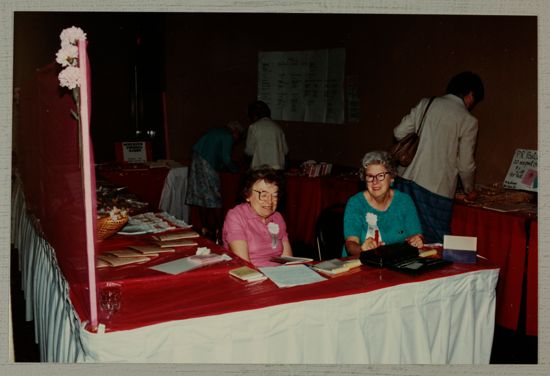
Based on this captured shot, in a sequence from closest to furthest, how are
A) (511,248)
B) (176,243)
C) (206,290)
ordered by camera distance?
1. (206,290)
2. (176,243)
3. (511,248)

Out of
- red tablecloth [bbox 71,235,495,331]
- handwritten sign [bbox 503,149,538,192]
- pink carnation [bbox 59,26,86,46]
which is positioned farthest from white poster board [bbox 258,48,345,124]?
pink carnation [bbox 59,26,86,46]

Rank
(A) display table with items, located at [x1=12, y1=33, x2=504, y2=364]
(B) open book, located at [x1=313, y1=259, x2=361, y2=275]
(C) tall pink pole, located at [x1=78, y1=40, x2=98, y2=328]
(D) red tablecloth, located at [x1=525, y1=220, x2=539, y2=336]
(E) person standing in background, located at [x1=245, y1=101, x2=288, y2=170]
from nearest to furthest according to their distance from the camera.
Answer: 1. (C) tall pink pole, located at [x1=78, y1=40, x2=98, y2=328]
2. (A) display table with items, located at [x1=12, y1=33, x2=504, y2=364]
3. (B) open book, located at [x1=313, y1=259, x2=361, y2=275]
4. (D) red tablecloth, located at [x1=525, y1=220, x2=539, y2=336]
5. (E) person standing in background, located at [x1=245, y1=101, x2=288, y2=170]

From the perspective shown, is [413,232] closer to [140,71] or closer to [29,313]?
[29,313]

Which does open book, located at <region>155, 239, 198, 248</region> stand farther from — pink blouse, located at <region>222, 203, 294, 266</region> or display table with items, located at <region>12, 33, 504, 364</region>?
pink blouse, located at <region>222, 203, 294, 266</region>

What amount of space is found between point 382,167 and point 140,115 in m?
5.20

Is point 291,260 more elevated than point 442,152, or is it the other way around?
point 442,152

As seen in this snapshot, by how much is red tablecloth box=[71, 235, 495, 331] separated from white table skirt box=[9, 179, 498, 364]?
0.03m

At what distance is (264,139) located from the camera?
5379 mm

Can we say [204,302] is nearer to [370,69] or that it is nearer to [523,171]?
[523,171]

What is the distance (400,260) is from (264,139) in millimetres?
3146

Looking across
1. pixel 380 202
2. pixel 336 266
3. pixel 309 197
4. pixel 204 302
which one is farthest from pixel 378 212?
pixel 309 197

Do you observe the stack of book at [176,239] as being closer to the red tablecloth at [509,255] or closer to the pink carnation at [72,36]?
the pink carnation at [72,36]

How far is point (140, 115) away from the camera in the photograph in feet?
24.4

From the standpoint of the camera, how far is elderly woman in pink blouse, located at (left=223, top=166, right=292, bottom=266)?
2.71 meters
